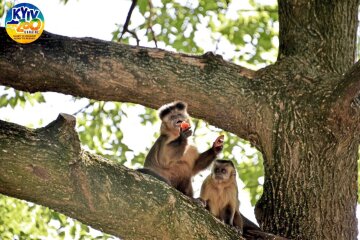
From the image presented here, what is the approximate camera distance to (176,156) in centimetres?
681

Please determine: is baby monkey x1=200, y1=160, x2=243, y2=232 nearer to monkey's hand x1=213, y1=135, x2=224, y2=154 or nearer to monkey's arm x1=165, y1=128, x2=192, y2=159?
monkey's hand x1=213, y1=135, x2=224, y2=154

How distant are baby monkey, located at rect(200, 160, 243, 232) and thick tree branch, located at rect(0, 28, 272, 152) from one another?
776mm

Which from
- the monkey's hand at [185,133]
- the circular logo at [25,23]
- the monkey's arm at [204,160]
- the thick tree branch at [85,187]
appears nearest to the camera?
the thick tree branch at [85,187]

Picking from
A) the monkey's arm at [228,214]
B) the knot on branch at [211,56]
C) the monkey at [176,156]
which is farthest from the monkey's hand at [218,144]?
the knot on branch at [211,56]

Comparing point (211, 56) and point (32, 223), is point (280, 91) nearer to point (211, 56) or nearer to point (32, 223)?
point (211, 56)

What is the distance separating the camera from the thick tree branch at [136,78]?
6.02 metres

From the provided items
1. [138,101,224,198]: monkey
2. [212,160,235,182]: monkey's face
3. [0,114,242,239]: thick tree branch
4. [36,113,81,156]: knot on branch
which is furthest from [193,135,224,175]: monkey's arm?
[36,113,81,156]: knot on branch

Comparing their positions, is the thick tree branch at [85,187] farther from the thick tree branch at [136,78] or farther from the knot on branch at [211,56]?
the knot on branch at [211,56]

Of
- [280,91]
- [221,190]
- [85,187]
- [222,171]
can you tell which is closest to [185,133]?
[222,171]

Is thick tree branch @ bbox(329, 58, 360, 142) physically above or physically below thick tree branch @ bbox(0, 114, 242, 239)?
above

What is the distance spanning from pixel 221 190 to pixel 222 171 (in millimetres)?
188

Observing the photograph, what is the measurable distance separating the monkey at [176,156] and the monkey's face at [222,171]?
102 millimetres

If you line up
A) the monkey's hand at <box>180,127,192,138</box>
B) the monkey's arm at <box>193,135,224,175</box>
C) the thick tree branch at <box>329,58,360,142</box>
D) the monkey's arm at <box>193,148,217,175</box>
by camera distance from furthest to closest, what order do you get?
the monkey's arm at <box>193,148,217,175</box>
the monkey's arm at <box>193,135,224,175</box>
the monkey's hand at <box>180,127,192,138</box>
the thick tree branch at <box>329,58,360,142</box>

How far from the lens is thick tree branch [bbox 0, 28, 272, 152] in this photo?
6016 mm
